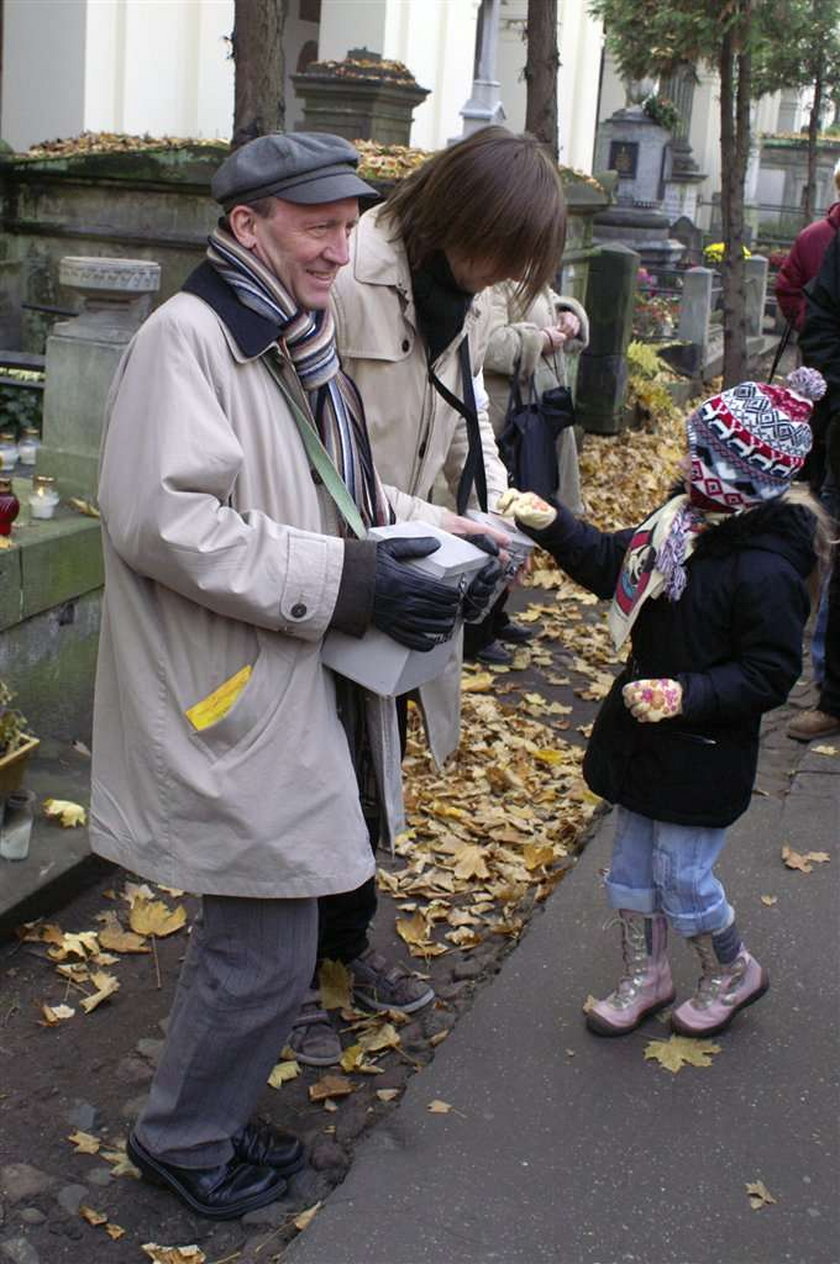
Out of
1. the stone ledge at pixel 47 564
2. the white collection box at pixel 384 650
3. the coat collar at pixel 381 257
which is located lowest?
the stone ledge at pixel 47 564

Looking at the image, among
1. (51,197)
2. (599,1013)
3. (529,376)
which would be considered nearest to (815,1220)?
(599,1013)

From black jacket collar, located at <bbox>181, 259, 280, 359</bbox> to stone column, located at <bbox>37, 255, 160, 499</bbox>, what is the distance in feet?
7.86

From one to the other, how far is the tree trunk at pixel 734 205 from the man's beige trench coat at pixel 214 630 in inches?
407

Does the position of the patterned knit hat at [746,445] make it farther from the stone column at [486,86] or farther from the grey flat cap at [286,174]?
the stone column at [486,86]

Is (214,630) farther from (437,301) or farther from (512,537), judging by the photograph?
(437,301)

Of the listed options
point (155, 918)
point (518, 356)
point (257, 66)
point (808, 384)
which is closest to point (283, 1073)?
point (155, 918)

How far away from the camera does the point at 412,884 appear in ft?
15.5

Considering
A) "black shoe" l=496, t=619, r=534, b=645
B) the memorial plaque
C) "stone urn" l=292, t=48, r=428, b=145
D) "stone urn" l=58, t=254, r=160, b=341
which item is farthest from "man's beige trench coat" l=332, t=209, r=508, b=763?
the memorial plaque

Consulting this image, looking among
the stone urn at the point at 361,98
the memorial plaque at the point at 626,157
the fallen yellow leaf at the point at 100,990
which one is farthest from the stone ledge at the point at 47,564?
the memorial plaque at the point at 626,157

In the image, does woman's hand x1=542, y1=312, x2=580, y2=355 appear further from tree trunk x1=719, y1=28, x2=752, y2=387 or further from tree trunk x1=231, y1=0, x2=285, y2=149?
tree trunk x1=719, y1=28, x2=752, y2=387

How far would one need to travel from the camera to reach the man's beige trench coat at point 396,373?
3.33 m

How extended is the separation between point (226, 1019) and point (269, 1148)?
0.48 metres

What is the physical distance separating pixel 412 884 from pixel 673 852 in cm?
134

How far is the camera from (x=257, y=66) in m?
7.12
